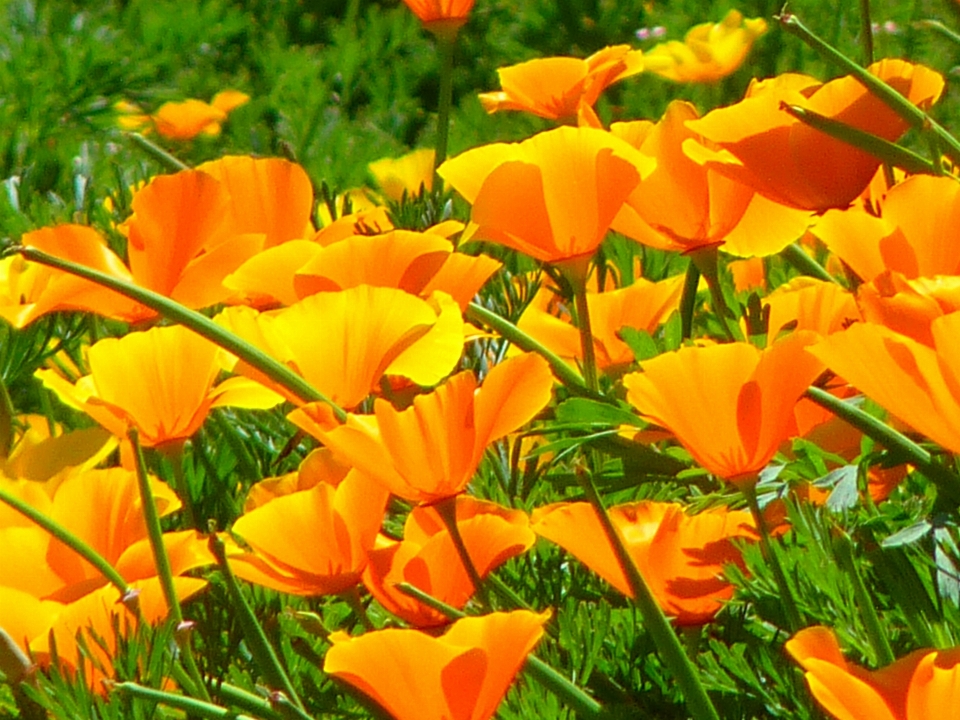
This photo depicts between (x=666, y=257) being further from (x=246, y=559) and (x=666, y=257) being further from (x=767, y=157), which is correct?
(x=246, y=559)

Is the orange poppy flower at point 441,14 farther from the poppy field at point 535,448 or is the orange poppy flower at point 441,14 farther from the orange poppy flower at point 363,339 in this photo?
→ the orange poppy flower at point 363,339

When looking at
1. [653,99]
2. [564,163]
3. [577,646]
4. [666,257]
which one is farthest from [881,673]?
[653,99]

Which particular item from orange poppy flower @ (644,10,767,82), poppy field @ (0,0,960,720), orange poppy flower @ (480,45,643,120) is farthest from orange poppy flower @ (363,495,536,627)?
orange poppy flower @ (644,10,767,82)

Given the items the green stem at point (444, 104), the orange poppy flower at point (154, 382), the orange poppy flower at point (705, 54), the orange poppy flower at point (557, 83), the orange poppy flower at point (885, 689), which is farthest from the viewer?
the orange poppy flower at point (705, 54)

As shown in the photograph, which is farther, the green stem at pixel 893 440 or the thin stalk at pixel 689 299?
the thin stalk at pixel 689 299

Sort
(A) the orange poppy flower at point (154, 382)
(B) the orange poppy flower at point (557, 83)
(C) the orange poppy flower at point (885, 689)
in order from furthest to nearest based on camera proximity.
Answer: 1. (B) the orange poppy flower at point (557, 83)
2. (A) the orange poppy flower at point (154, 382)
3. (C) the orange poppy flower at point (885, 689)

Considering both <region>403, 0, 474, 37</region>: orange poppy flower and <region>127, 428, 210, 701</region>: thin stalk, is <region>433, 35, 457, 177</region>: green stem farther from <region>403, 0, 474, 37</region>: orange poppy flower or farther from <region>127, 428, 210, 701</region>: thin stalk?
<region>127, 428, 210, 701</region>: thin stalk

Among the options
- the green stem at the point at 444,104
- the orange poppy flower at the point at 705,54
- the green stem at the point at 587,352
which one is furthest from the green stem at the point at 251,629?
the orange poppy flower at the point at 705,54
